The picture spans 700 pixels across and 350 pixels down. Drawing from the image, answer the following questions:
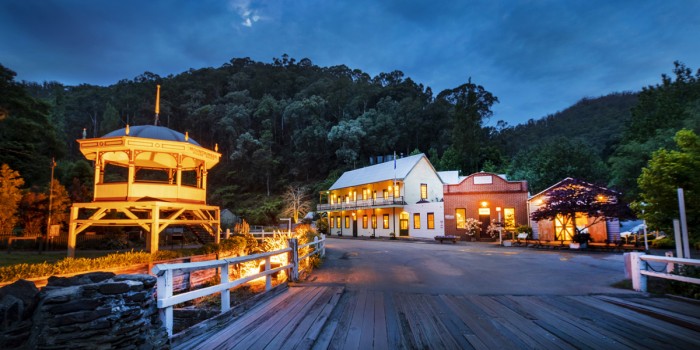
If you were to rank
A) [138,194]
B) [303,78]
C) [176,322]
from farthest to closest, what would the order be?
[303,78] < [138,194] < [176,322]

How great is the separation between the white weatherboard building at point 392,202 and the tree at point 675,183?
2174 cm

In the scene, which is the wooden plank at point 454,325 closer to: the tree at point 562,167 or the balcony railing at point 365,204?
the balcony railing at point 365,204

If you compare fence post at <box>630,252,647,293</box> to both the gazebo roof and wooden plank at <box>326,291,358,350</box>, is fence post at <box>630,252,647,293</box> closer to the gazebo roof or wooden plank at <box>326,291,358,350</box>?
wooden plank at <box>326,291,358,350</box>

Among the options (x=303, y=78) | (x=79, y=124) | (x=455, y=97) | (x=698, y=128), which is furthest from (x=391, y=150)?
(x=79, y=124)

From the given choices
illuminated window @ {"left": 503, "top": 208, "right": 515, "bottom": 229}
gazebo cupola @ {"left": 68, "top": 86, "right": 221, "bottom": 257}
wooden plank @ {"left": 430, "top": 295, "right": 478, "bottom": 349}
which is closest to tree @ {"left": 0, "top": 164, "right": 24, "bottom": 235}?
gazebo cupola @ {"left": 68, "top": 86, "right": 221, "bottom": 257}

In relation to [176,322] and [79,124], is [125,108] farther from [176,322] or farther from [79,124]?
[176,322]

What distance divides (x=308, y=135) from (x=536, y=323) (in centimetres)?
6263

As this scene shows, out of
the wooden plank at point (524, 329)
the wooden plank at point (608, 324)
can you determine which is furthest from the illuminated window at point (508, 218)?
the wooden plank at point (524, 329)

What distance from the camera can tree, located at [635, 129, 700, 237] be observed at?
970 centimetres

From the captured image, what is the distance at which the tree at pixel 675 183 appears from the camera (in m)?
9.70

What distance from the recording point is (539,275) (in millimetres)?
11430

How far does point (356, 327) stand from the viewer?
525 cm

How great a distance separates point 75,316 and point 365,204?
123 ft

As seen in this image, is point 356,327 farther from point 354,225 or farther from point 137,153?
point 354,225
